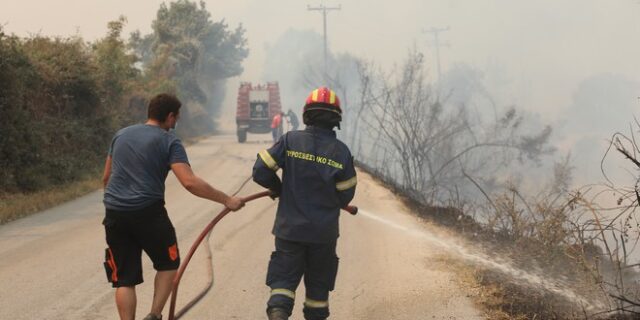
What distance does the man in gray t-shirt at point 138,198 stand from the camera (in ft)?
→ 11.5

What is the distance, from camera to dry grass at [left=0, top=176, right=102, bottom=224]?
9164 mm

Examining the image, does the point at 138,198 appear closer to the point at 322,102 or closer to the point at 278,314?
the point at 278,314

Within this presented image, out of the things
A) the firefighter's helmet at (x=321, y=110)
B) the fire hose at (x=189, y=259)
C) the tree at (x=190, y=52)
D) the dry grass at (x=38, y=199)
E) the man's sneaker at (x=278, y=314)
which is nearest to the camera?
the man's sneaker at (x=278, y=314)

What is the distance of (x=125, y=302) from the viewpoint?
351 cm

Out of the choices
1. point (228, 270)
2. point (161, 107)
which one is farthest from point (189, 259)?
point (228, 270)

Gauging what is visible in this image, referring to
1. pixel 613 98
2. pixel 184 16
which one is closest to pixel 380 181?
pixel 184 16

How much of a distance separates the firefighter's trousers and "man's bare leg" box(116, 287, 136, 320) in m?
0.82

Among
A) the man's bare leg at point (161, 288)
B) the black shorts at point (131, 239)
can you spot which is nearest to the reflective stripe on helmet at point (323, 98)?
the black shorts at point (131, 239)

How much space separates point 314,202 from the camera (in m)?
3.54

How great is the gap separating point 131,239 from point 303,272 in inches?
42.2

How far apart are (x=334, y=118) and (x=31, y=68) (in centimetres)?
1037

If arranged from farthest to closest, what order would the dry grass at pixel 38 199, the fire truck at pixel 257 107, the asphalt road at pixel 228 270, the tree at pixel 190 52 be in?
the tree at pixel 190 52 → the fire truck at pixel 257 107 → the dry grass at pixel 38 199 → the asphalt road at pixel 228 270

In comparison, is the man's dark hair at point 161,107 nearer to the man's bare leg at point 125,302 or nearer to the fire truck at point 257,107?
the man's bare leg at point 125,302

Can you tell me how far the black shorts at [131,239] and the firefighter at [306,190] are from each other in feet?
2.19
